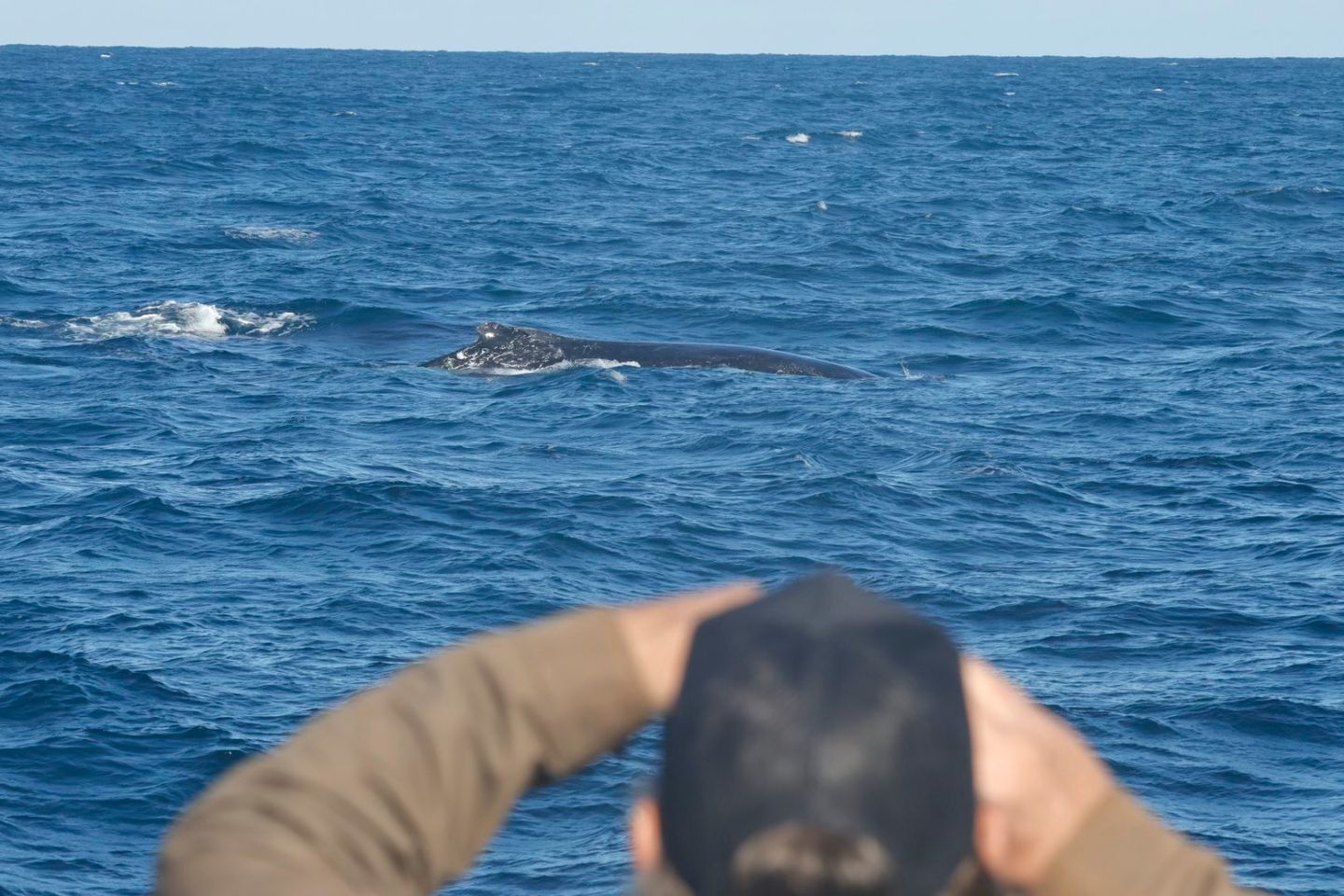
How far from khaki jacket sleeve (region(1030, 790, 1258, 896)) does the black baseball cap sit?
5.9 inches

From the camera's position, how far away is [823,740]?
154 cm

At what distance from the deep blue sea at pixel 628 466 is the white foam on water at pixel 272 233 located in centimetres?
70

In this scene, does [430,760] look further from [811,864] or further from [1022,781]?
[1022,781]

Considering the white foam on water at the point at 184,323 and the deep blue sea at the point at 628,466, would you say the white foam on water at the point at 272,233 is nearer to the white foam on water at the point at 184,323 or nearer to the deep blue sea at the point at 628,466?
the deep blue sea at the point at 628,466

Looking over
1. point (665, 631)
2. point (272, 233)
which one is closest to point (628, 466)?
point (665, 631)

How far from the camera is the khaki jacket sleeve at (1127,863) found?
1706mm

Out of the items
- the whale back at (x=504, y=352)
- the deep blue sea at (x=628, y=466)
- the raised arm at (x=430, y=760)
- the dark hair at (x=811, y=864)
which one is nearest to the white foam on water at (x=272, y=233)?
the deep blue sea at (x=628, y=466)

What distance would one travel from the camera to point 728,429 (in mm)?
24984

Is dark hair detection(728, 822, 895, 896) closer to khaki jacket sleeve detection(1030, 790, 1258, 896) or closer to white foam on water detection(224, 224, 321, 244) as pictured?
khaki jacket sleeve detection(1030, 790, 1258, 896)

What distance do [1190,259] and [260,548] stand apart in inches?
1233

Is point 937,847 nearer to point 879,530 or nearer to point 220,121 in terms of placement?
point 879,530

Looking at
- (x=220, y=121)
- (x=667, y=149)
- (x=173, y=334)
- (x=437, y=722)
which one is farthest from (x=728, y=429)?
(x=220, y=121)

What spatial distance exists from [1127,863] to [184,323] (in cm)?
3272

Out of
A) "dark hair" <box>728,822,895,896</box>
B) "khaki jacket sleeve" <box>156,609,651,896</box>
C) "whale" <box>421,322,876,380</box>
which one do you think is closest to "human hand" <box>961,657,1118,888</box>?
"dark hair" <box>728,822,895,896</box>
